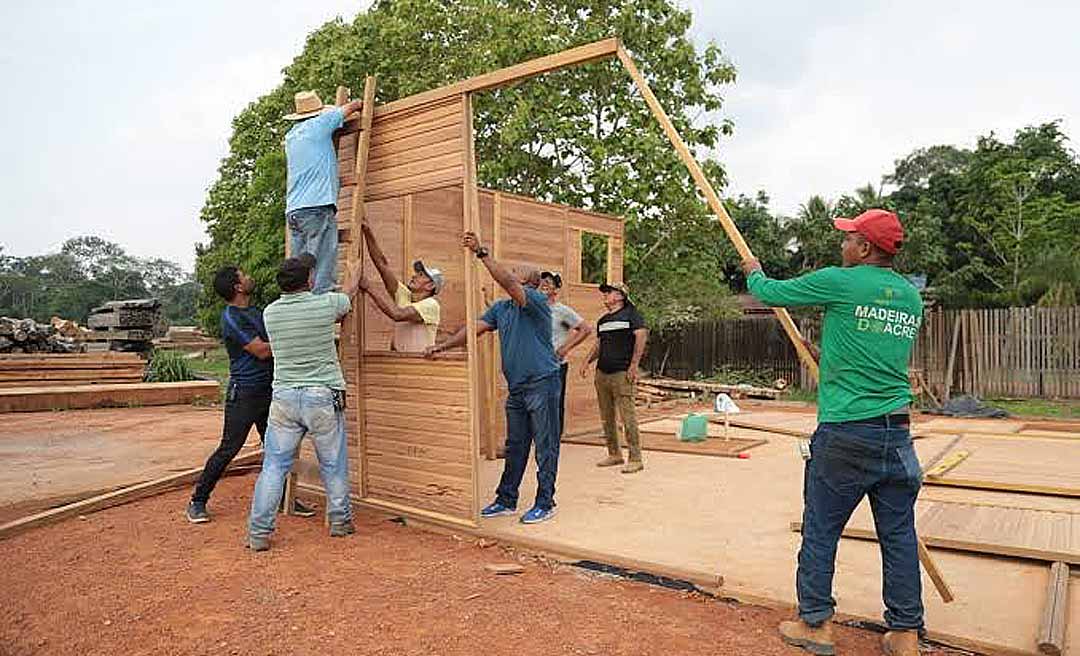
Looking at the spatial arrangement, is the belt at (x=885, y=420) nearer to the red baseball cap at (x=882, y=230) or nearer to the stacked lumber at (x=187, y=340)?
the red baseball cap at (x=882, y=230)

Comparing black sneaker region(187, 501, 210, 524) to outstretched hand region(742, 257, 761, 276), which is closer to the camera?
outstretched hand region(742, 257, 761, 276)

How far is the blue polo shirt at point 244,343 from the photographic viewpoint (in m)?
5.16

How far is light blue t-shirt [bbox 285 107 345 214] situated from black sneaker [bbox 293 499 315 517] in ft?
6.73

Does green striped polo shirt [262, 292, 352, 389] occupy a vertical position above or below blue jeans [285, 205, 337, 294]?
below

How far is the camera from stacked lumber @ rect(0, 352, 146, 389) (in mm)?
13328

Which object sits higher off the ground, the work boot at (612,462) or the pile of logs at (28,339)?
the pile of logs at (28,339)

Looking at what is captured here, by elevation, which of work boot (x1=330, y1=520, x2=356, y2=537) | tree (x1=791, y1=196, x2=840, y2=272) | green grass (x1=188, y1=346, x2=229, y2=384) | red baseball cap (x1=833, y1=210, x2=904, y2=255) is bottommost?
green grass (x1=188, y1=346, x2=229, y2=384)

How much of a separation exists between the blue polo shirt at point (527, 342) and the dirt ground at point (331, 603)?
1.15 meters

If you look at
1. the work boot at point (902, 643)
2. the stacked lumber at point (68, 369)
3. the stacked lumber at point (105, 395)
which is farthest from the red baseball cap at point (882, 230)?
the stacked lumber at point (68, 369)

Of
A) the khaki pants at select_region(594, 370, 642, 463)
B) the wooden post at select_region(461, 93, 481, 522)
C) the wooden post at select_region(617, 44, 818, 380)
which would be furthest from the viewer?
the khaki pants at select_region(594, 370, 642, 463)

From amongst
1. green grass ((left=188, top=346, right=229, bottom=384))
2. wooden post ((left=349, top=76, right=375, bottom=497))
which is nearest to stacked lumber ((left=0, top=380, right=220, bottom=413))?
green grass ((left=188, top=346, right=229, bottom=384))

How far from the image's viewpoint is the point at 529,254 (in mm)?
8852

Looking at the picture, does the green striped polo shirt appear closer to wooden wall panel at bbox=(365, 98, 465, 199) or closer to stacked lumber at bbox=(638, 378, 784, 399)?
wooden wall panel at bbox=(365, 98, 465, 199)

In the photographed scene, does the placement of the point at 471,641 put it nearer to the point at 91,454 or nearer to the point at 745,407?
the point at 91,454
